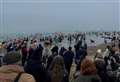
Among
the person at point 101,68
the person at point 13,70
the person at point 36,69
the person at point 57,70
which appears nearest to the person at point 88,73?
the person at point 57,70

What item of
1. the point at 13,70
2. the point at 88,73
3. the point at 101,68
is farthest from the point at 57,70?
the point at 13,70

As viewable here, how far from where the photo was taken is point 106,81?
8258mm

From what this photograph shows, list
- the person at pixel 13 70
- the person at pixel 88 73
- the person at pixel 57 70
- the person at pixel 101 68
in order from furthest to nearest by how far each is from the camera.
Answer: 1. the person at pixel 101 68
2. the person at pixel 57 70
3. the person at pixel 88 73
4. the person at pixel 13 70

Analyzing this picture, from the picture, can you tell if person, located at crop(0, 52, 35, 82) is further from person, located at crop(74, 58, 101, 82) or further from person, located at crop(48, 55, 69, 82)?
person, located at crop(48, 55, 69, 82)

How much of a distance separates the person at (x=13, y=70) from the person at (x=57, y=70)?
8.66 ft

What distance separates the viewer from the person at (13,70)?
4379mm

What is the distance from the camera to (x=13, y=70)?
4477 mm

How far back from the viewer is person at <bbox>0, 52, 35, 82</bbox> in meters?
4.38

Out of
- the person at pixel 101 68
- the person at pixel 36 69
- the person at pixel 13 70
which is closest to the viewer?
the person at pixel 13 70

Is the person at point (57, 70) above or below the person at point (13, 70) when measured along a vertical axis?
below

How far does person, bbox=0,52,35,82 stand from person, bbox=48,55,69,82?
8.66 ft

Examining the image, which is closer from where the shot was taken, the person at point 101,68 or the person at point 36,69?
the person at point 101,68

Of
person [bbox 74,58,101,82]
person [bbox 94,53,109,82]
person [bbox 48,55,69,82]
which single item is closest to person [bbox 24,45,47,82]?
person [bbox 48,55,69,82]

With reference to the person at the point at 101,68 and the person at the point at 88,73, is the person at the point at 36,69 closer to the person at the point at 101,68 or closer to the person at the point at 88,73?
the person at the point at 101,68
